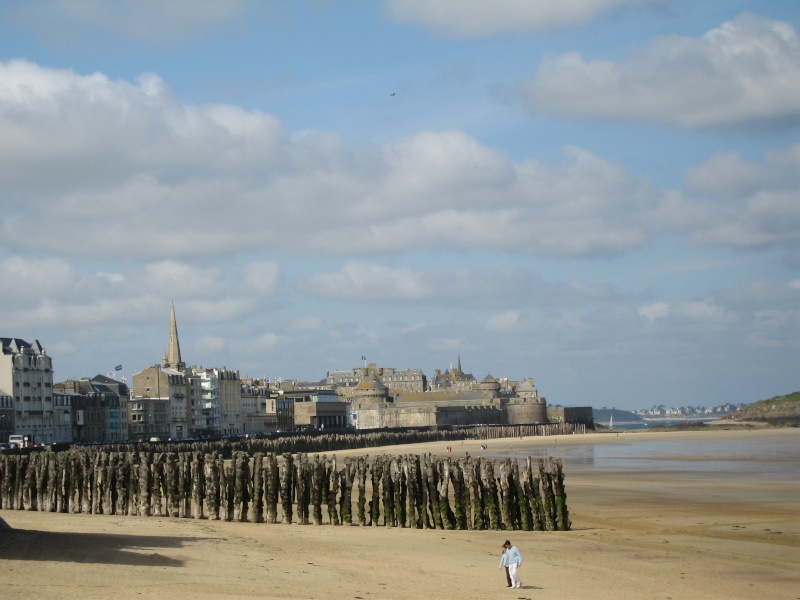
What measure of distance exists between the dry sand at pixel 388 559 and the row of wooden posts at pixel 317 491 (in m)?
1.01

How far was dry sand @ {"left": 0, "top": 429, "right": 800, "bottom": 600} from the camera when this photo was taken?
632 inches

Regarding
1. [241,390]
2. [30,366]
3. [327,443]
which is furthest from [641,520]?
[241,390]

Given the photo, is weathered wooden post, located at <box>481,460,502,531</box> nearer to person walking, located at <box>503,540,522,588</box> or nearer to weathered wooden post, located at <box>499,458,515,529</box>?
weathered wooden post, located at <box>499,458,515,529</box>

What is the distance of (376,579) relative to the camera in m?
17.8

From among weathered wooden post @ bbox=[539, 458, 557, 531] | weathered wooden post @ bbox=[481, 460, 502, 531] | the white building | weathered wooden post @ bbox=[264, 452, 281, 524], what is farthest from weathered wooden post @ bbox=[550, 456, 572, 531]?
the white building

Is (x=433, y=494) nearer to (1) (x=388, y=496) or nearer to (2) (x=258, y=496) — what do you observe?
(1) (x=388, y=496)

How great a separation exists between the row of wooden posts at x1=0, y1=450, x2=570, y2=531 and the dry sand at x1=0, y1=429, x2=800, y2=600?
3.32 feet

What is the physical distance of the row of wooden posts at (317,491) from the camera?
26.5 meters

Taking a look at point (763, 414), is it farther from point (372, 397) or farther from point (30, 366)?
point (30, 366)

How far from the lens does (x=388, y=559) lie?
2017cm

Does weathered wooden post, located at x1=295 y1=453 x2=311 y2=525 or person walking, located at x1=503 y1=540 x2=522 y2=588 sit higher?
weathered wooden post, located at x1=295 y1=453 x2=311 y2=525

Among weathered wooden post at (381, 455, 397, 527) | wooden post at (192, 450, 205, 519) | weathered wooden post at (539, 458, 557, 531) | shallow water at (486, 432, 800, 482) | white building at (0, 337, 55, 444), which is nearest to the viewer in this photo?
weathered wooden post at (539, 458, 557, 531)

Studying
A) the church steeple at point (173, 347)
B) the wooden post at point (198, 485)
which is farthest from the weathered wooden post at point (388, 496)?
the church steeple at point (173, 347)

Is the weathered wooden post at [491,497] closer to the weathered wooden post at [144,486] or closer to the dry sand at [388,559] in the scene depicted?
the dry sand at [388,559]
